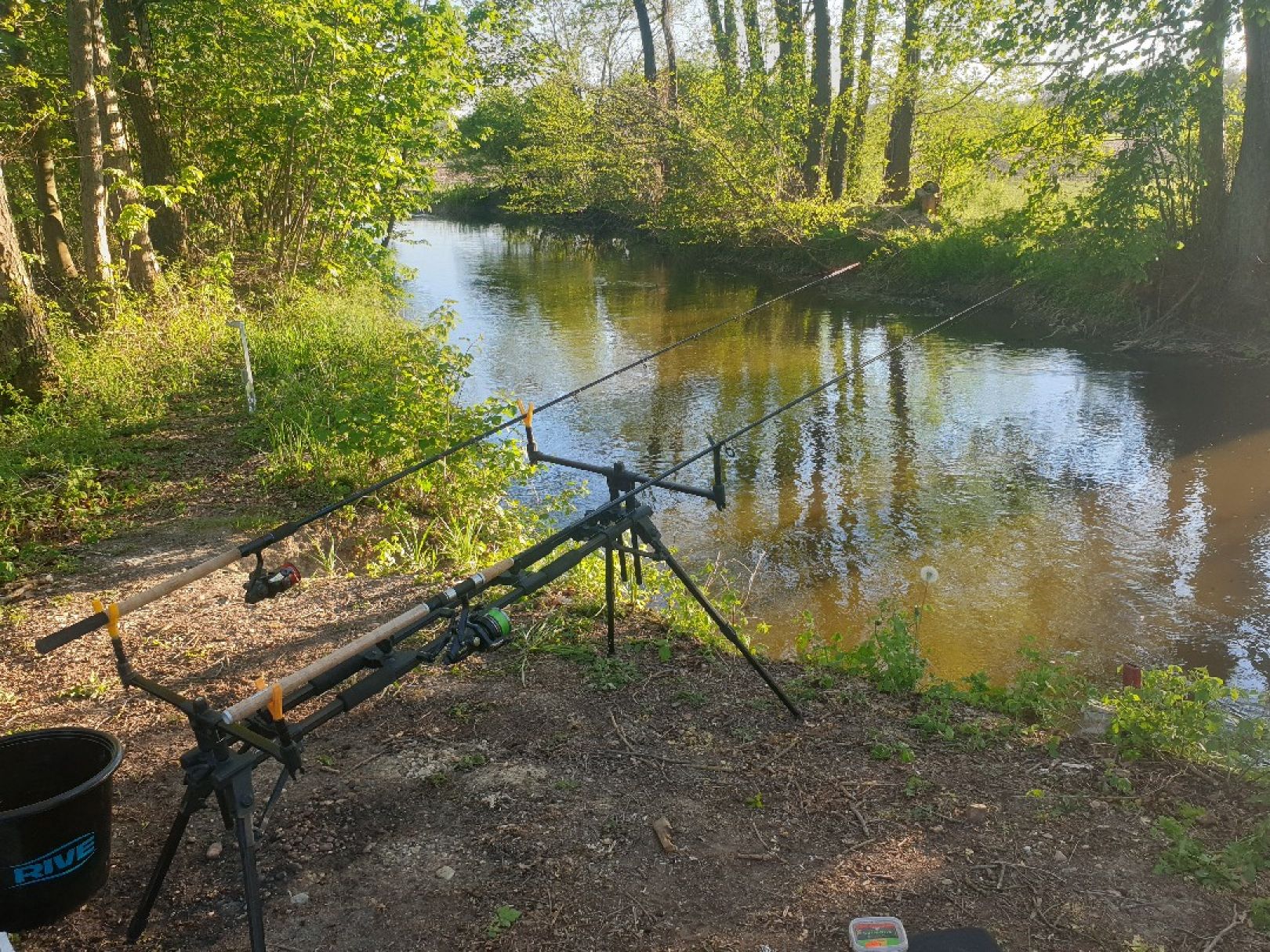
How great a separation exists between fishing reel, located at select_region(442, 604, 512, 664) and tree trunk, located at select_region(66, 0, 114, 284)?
8.32 m

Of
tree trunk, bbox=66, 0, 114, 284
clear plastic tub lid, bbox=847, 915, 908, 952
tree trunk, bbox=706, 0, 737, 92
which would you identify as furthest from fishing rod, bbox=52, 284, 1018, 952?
tree trunk, bbox=706, 0, 737, 92

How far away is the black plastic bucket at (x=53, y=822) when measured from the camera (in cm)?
251

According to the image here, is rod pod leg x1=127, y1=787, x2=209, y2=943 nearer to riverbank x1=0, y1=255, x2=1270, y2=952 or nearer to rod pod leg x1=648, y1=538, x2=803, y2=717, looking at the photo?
riverbank x1=0, y1=255, x2=1270, y2=952

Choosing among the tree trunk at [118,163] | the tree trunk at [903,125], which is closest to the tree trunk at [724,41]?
the tree trunk at [903,125]

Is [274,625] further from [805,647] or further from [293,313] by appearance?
[293,313]

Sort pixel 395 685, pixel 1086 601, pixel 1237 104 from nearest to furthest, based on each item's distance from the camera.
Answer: pixel 395 685, pixel 1086 601, pixel 1237 104

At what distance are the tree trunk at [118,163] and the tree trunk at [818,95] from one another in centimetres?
1324

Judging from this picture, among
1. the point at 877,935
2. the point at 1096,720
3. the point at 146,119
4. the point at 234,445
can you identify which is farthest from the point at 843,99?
the point at 877,935

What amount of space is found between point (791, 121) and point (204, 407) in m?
14.4

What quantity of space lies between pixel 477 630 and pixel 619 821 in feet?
3.34

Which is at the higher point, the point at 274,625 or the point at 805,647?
the point at 274,625

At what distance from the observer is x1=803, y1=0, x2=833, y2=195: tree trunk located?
64.3 ft

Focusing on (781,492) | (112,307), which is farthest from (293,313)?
(781,492)

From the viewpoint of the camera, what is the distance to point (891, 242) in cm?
1781
